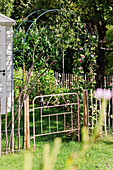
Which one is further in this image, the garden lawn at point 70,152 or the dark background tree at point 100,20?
the dark background tree at point 100,20

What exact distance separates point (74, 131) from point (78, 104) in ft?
1.88

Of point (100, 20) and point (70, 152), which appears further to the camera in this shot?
point (100, 20)

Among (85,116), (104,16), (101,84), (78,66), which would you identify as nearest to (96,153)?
(85,116)

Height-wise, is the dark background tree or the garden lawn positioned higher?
the dark background tree

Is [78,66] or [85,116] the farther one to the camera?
[78,66]

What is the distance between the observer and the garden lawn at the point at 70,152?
4.20m

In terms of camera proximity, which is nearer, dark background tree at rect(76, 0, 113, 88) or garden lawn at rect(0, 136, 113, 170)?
garden lawn at rect(0, 136, 113, 170)

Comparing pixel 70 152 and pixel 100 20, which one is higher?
pixel 100 20

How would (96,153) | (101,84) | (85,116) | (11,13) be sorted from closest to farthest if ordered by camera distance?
1. (96,153)
2. (85,116)
3. (101,84)
4. (11,13)

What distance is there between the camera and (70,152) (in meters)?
4.93

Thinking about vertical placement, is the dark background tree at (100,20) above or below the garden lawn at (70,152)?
above

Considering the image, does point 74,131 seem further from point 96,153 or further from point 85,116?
point 96,153

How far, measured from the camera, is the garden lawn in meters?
4.20

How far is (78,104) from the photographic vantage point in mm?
5824
